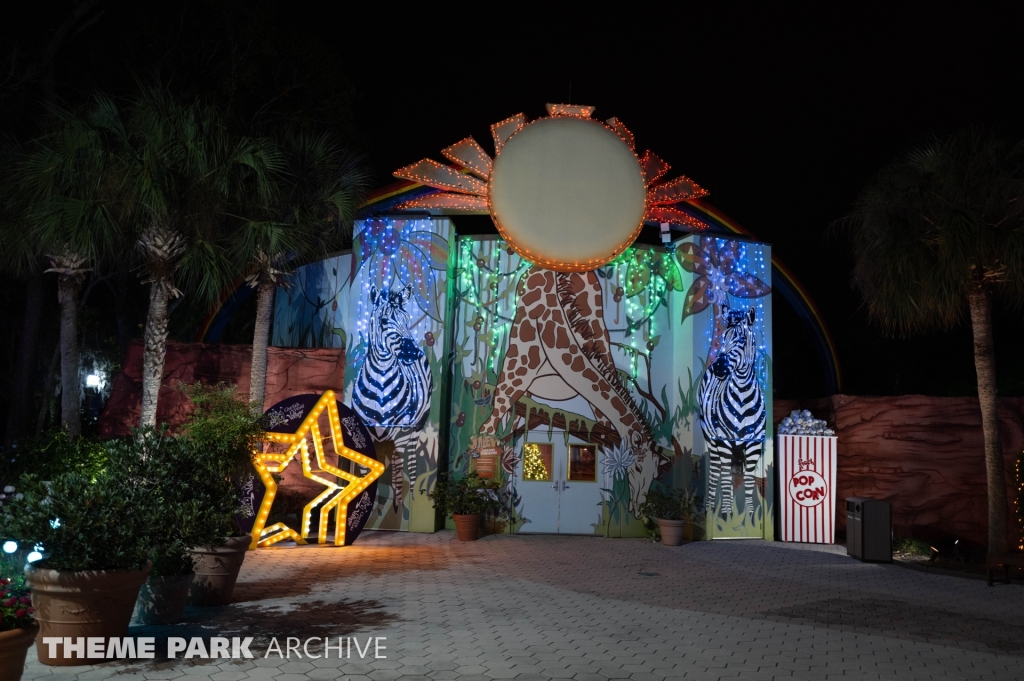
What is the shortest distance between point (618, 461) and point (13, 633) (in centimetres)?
1327

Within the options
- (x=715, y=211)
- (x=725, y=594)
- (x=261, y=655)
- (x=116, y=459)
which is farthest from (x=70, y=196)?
(x=715, y=211)

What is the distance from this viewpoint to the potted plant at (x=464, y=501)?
1606cm

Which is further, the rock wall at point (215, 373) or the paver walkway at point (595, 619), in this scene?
the rock wall at point (215, 373)

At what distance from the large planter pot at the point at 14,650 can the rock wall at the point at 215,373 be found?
463 inches

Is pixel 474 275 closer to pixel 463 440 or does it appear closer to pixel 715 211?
pixel 463 440

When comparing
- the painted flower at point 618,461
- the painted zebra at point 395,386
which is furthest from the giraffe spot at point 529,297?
the painted flower at point 618,461

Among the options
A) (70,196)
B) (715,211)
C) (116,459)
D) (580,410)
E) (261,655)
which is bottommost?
(261,655)

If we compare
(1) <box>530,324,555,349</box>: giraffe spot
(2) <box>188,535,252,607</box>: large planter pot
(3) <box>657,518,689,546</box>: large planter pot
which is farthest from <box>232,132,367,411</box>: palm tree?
(3) <box>657,518,689,546</box>: large planter pot

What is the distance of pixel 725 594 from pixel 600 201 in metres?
7.18

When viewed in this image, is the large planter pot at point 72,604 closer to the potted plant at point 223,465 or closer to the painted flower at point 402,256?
the potted plant at point 223,465

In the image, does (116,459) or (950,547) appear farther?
(950,547)

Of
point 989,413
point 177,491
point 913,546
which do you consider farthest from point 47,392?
point 989,413

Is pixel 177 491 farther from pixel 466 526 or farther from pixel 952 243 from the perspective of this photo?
pixel 952 243

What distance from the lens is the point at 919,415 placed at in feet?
59.0
